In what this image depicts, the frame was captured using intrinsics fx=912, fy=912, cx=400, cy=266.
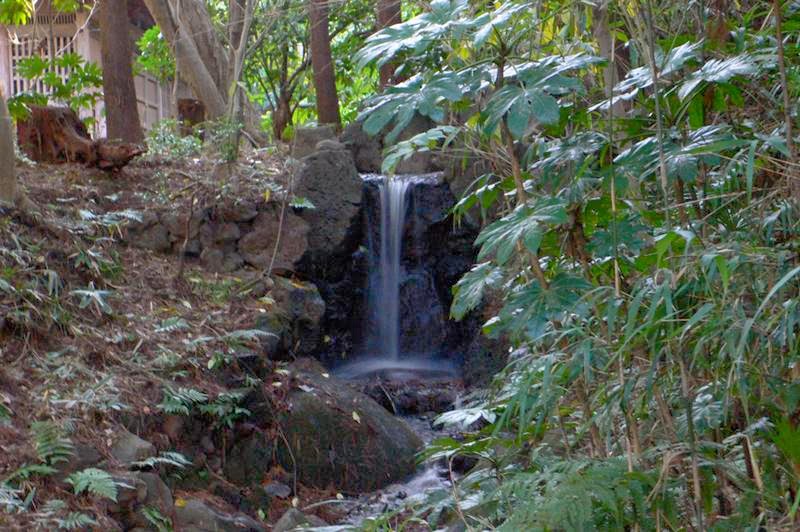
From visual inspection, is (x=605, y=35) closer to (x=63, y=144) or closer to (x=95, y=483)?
(x=95, y=483)

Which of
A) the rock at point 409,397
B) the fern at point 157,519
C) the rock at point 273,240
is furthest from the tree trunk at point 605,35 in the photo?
the rock at point 273,240

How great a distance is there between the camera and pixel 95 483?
5.12m

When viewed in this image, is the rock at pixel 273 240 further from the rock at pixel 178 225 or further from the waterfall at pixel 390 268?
the waterfall at pixel 390 268

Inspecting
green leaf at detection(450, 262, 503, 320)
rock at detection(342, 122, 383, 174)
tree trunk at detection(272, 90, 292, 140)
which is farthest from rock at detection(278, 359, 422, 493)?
tree trunk at detection(272, 90, 292, 140)

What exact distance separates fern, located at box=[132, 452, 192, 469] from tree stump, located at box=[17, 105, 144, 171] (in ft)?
13.9

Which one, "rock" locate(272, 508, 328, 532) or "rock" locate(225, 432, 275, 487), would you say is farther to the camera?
"rock" locate(225, 432, 275, 487)

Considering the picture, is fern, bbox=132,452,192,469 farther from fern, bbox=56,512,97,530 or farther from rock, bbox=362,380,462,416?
rock, bbox=362,380,462,416

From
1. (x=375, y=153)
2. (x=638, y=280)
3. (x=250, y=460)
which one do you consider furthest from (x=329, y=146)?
(x=638, y=280)

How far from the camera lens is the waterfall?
10.6 metres

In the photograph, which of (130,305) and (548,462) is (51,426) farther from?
(548,462)

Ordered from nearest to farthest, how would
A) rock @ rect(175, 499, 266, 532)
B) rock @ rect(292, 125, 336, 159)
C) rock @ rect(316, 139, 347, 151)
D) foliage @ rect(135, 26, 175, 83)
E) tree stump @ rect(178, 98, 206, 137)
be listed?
1. rock @ rect(175, 499, 266, 532)
2. rock @ rect(316, 139, 347, 151)
3. rock @ rect(292, 125, 336, 159)
4. tree stump @ rect(178, 98, 206, 137)
5. foliage @ rect(135, 26, 175, 83)

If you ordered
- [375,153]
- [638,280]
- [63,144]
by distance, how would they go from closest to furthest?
[638,280]
[63,144]
[375,153]

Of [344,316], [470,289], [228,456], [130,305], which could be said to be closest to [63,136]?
[130,305]

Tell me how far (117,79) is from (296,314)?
449cm
